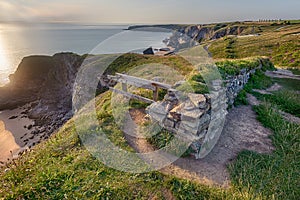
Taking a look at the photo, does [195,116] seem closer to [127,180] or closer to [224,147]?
[224,147]

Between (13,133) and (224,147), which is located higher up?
(224,147)

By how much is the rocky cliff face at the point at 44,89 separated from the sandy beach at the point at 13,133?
109 cm

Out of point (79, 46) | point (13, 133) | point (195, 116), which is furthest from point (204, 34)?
point (195, 116)

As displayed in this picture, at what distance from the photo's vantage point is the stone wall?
19.0 feet

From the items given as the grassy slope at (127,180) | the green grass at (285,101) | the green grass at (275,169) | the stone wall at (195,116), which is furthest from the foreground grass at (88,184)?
Result: the green grass at (285,101)

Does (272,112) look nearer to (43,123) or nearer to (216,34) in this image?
(43,123)

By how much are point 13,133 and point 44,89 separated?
43.5 ft

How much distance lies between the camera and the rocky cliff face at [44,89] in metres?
21.4

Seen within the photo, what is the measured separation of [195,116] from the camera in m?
5.61

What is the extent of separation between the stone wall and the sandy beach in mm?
11923

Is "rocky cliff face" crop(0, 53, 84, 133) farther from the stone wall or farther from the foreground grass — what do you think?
the stone wall

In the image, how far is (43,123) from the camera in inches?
759

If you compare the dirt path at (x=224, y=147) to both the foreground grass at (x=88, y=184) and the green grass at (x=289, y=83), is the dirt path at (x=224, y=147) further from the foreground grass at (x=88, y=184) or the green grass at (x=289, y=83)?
the green grass at (x=289, y=83)

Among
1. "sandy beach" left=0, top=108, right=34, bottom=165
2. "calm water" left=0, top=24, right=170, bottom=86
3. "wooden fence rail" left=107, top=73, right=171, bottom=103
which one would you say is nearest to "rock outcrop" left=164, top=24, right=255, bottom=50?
"calm water" left=0, top=24, right=170, bottom=86
